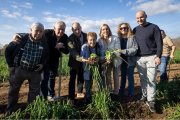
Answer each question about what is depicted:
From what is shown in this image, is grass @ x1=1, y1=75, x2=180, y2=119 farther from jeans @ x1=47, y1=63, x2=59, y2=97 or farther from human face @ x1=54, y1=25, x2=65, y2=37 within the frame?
human face @ x1=54, y1=25, x2=65, y2=37

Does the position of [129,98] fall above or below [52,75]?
below

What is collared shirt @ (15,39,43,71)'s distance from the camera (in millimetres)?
5527

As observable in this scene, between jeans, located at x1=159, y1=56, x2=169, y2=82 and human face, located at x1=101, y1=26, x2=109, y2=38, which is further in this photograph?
jeans, located at x1=159, y1=56, x2=169, y2=82

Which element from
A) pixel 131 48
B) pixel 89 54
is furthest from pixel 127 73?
pixel 89 54

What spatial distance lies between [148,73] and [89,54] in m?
1.34

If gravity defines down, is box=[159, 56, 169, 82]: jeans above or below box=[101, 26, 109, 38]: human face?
below

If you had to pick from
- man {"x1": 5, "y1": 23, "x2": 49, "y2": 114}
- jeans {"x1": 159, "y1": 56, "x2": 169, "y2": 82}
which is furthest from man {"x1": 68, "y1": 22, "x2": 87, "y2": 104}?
jeans {"x1": 159, "y1": 56, "x2": 169, "y2": 82}

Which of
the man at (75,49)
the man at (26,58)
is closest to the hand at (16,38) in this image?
the man at (26,58)

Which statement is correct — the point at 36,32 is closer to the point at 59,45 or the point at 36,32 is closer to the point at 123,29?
the point at 59,45

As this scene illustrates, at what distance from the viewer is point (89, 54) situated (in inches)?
251

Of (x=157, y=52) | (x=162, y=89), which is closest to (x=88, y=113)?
(x=157, y=52)

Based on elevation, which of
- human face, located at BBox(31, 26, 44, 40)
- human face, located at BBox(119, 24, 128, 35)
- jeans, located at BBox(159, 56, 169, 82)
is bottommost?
jeans, located at BBox(159, 56, 169, 82)

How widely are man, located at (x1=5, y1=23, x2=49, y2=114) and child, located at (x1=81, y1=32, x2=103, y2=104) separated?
0.88 metres

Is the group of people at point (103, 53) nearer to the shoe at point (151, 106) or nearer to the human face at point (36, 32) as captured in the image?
the shoe at point (151, 106)
